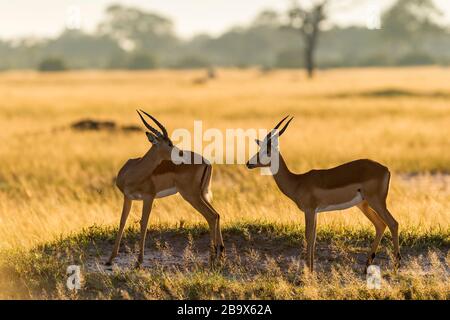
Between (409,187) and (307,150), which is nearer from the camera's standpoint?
(409,187)

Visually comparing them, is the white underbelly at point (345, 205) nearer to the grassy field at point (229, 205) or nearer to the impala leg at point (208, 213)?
the grassy field at point (229, 205)

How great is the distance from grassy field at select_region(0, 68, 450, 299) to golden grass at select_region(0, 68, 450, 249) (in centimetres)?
5

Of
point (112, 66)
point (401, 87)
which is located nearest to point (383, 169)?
point (401, 87)

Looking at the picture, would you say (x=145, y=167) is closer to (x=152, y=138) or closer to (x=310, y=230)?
(x=152, y=138)

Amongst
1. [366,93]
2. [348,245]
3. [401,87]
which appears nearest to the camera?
[348,245]

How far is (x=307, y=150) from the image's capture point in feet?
71.4

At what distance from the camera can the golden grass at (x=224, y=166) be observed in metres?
11.4

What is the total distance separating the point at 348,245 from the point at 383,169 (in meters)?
1.95

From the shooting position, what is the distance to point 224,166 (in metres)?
18.9

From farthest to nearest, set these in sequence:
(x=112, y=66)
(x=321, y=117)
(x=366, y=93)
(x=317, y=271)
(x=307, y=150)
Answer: (x=112, y=66)
(x=366, y=93)
(x=321, y=117)
(x=307, y=150)
(x=317, y=271)

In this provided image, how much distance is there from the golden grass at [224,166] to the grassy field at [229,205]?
5 centimetres

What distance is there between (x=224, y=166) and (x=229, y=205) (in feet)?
24.5

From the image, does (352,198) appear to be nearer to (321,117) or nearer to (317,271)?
(317,271)

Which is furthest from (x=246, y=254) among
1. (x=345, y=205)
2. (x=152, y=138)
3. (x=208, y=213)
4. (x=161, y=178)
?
(x=152, y=138)
